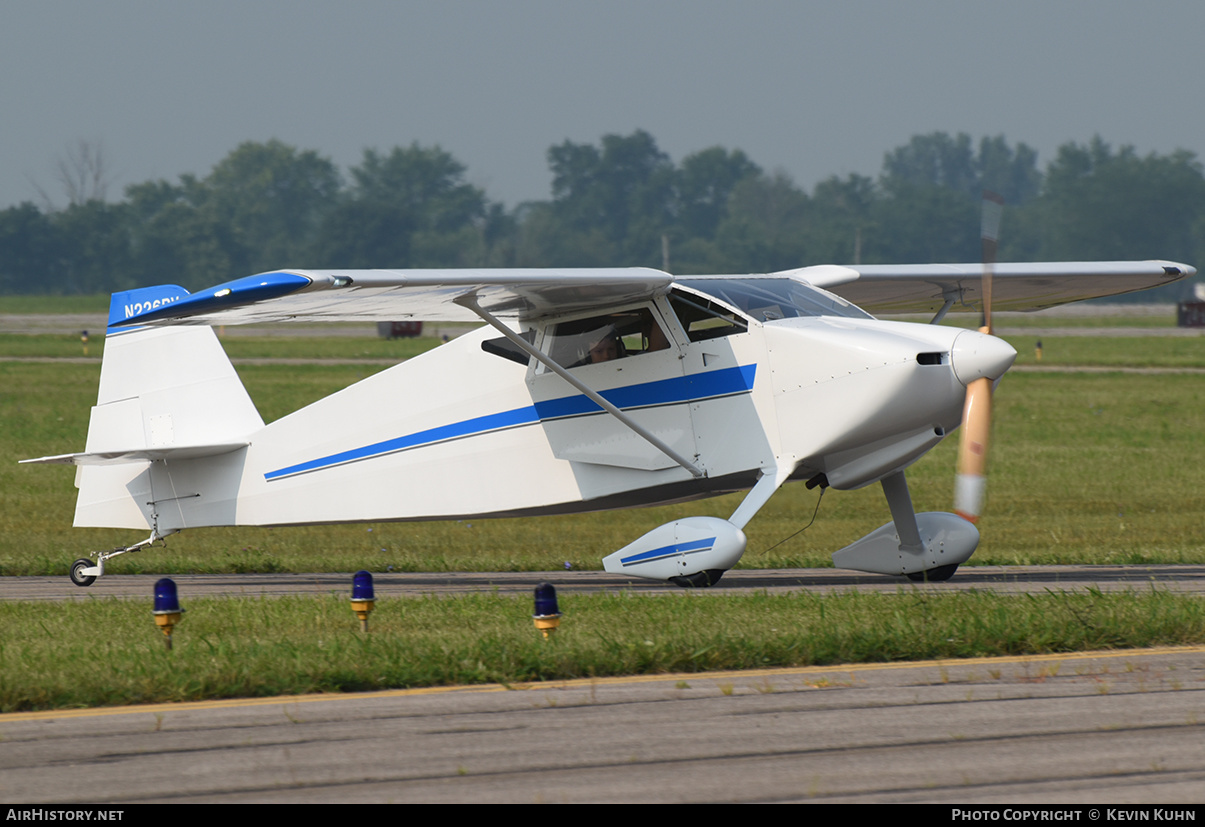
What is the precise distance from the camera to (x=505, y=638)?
7543 mm

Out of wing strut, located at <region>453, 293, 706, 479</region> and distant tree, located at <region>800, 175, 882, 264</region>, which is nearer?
wing strut, located at <region>453, 293, 706, 479</region>

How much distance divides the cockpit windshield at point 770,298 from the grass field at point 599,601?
2509 mm

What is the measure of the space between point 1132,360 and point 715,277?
42005mm

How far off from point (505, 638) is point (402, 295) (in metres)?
4.20

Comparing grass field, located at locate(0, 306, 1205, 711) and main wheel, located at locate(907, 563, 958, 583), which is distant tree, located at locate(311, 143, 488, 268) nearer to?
grass field, located at locate(0, 306, 1205, 711)

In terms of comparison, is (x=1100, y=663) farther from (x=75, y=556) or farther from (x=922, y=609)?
(x=75, y=556)

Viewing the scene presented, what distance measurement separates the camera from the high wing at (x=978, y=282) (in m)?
13.5

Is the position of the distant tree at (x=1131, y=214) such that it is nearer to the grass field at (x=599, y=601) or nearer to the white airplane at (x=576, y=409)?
the grass field at (x=599, y=601)

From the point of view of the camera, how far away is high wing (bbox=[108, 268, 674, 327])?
9711 mm

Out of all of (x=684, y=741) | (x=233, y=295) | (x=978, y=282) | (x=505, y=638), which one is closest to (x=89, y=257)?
(x=978, y=282)

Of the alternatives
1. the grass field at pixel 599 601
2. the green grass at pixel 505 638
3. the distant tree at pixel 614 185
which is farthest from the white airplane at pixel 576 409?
the distant tree at pixel 614 185

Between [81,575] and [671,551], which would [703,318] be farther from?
[81,575]

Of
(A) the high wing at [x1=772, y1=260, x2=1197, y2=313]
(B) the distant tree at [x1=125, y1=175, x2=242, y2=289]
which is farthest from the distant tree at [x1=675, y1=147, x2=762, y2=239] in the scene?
(A) the high wing at [x1=772, y1=260, x2=1197, y2=313]

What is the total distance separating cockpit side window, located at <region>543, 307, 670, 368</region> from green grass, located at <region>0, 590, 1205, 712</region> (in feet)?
9.33
